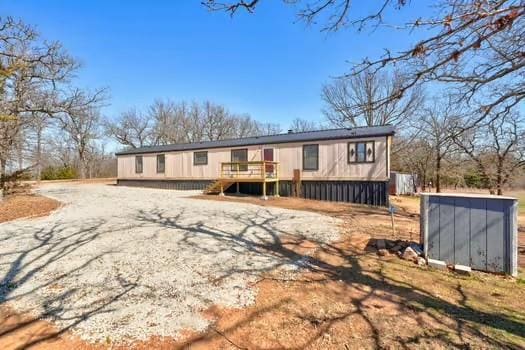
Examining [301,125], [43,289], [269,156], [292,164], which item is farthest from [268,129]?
[43,289]

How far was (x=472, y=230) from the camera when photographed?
4.14 meters

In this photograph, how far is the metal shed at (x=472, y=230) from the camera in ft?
12.8

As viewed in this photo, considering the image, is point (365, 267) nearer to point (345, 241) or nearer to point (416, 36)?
point (345, 241)

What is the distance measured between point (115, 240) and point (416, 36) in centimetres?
616

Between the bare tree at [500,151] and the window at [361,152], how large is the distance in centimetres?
364

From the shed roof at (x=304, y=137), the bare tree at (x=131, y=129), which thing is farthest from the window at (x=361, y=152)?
the bare tree at (x=131, y=129)

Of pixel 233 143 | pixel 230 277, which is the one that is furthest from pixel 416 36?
pixel 233 143

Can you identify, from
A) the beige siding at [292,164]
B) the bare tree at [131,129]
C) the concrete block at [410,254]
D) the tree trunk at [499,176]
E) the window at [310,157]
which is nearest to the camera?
the concrete block at [410,254]

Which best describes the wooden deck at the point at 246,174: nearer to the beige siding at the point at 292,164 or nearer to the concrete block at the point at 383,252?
the beige siding at the point at 292,164

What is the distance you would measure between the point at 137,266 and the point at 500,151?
1928 cm

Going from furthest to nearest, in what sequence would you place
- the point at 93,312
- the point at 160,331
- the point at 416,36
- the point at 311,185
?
1. the point at 311,185
2. the point at 93,312
3. the point at 416,36
4. the point at 160,331

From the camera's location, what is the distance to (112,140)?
39281mm

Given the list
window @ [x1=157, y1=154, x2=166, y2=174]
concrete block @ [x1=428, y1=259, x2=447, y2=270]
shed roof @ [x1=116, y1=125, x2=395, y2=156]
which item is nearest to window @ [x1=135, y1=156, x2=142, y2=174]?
shed roof @ [x1=116, y1=125, x2=395, y2=156]

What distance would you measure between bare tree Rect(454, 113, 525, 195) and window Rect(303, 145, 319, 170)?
6141 mm
